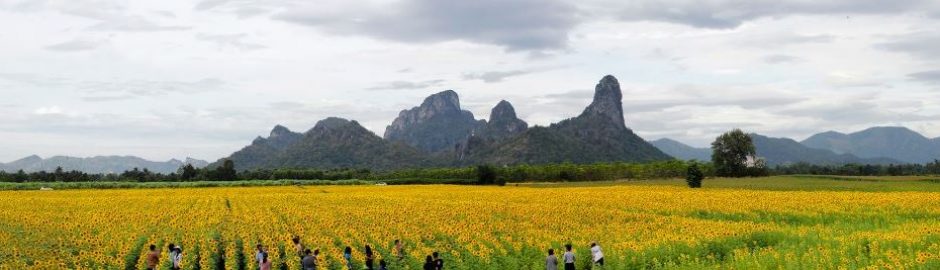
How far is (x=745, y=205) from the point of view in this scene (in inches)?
1980

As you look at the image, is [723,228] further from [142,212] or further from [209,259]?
[142,212]

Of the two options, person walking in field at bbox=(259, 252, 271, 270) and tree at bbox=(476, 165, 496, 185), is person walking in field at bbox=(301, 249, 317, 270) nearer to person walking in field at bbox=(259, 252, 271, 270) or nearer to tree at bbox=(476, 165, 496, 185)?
person walking in field at bbox=(259, 252, 271, 270)

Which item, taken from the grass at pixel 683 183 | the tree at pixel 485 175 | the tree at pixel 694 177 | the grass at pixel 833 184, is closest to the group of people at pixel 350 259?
the grass at pixel 833 184

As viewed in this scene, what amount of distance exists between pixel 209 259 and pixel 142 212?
22.9m

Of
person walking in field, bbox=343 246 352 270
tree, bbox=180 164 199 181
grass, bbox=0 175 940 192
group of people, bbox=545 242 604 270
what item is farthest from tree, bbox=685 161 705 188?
tree, bbox=180 164 199 181

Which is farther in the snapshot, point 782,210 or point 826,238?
point 782,210

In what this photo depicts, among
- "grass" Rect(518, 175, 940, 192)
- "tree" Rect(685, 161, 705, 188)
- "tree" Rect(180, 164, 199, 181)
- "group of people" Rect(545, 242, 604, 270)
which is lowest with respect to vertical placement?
"group of people" Rect(545, 242, 604, 270)

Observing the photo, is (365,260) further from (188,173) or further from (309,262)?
(188,173)

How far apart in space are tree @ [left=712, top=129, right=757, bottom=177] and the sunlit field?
297 ft

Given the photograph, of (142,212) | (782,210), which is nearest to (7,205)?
(142,212)

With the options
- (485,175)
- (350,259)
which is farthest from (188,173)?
(350,259)

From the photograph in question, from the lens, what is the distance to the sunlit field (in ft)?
85.1

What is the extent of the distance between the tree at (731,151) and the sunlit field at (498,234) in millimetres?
90448

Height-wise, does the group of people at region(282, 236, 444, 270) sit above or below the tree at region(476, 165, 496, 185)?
below
